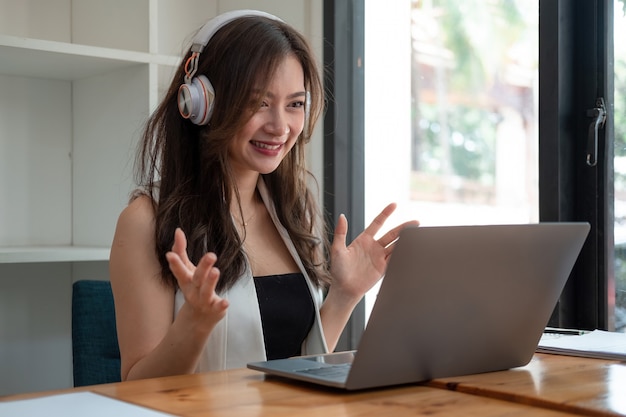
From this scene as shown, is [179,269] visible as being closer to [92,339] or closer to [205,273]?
[205,273]

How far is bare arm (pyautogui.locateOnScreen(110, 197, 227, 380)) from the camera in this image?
137 centimetres

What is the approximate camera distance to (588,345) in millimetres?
1341

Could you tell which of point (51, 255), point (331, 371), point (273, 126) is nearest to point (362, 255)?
point (273, 126)

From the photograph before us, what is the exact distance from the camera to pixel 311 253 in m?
1.85

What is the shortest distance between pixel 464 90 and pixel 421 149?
592 mm

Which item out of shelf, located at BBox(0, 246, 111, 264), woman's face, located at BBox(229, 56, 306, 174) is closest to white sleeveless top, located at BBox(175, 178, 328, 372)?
woman's face, located at BBox(229, 56, 306, 174)

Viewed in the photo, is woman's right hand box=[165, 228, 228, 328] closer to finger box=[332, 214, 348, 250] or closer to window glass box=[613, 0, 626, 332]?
finger box=[332, 214, 348, 250]

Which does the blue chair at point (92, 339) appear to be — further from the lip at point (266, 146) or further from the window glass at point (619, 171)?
the window glass at point (619, 171)

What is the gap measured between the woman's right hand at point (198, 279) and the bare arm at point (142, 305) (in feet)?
0.68

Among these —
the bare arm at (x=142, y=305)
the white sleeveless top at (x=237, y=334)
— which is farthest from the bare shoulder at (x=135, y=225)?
the white sleeveless top at (x=237, y=334)

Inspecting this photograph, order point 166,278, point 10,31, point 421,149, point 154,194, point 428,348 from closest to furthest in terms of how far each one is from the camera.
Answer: point 428,348
point 166,278
point 154,194
point 10,31
point 421,149

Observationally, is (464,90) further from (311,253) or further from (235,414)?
(235,414)

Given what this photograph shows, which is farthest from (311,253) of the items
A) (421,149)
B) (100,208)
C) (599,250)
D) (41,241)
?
(421,149)

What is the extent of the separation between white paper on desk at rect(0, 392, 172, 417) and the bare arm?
400 millimetres
